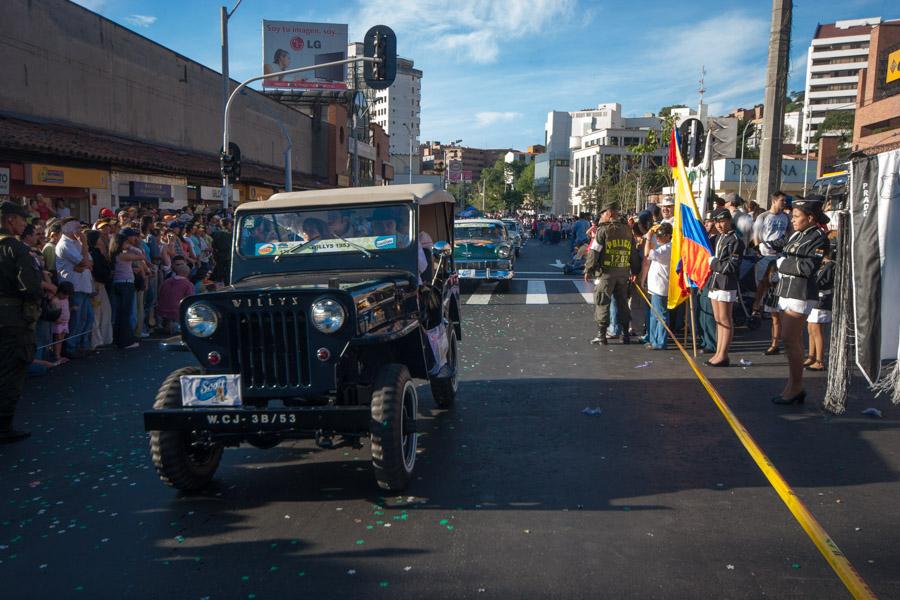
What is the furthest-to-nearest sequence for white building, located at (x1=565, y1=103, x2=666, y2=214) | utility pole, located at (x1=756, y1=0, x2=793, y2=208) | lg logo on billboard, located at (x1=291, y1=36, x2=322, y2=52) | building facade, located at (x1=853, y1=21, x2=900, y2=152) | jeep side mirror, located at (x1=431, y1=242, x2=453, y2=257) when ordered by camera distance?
white building, located at (x1=565, y1=103, x2=666, y2=214) → lg logo on billboard, located at (x1=291, y1=36, x2=322, y2=52) → building facade, located at (x1=853, y1=21, x2=900, y2=152) → utility pole, located at (x1=756, y1=0, x2=793, y2=208) → jeep side mirror, located at (x1=431, y1=242, x2=453, y2=257)

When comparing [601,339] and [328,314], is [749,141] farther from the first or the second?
[328,314]

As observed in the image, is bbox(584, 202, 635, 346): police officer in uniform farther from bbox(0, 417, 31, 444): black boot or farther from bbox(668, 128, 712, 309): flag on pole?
bbox(0, 417, 31, 444): black boot

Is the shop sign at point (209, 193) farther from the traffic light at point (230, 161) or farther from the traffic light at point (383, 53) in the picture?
the traffic light at point (383, 53)

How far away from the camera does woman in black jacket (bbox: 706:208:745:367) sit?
9.02 m

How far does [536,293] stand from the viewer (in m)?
18.0

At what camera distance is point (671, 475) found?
5.38 m

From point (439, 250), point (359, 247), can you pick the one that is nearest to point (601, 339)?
point (439, 250)

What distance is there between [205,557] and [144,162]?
20.5 metres

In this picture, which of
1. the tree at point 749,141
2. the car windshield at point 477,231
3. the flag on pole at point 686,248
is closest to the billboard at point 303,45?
the car windshield at point 477,231

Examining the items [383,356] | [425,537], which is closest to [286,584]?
[425,537]

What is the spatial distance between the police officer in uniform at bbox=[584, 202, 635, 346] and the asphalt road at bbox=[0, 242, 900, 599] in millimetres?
3144

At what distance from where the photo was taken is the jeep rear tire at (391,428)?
4719mm

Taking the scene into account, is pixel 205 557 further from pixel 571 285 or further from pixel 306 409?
pixel 571 285

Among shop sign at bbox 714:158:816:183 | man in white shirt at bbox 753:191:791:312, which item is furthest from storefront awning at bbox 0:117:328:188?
shop sign at bbox 714:158:816:183
